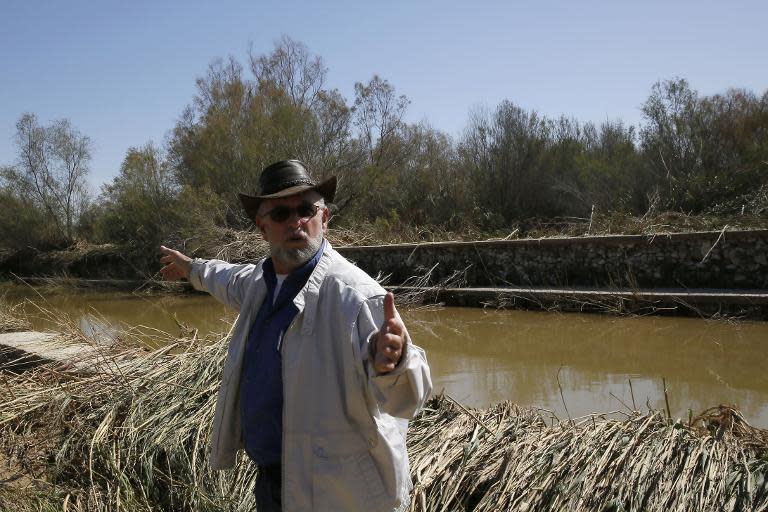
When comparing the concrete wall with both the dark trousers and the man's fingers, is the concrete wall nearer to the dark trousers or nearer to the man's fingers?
the dark trousers

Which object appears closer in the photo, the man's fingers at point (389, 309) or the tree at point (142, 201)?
the man's fingers at point (389, 309)

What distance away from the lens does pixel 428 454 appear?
3.65 meters

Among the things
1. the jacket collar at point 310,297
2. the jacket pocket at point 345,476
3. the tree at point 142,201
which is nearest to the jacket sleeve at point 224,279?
the jacket collar at point 310,297

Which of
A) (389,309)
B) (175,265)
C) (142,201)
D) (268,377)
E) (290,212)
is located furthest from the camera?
(142,201)

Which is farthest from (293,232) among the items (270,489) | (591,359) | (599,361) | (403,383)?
(591,359)

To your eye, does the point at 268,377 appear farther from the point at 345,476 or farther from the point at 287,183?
the point at 287,183

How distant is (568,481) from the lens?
317 cm

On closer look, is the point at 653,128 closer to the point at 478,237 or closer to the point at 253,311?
the point at 478,237

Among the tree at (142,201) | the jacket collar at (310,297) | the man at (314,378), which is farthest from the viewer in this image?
the tree at (142,201)

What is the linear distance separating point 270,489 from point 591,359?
25.5 feet

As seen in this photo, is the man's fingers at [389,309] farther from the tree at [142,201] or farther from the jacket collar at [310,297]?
the tree at [142,201]

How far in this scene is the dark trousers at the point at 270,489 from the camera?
2322 mm

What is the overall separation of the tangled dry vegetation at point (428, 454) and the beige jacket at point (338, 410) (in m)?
1.21

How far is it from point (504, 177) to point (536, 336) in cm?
1242
